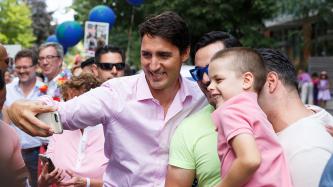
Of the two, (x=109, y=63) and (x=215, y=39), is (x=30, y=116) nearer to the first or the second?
(x=215, y=39)

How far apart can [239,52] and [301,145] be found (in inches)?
19.2

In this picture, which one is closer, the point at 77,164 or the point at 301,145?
the point at 301,145

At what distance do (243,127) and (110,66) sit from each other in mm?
3671

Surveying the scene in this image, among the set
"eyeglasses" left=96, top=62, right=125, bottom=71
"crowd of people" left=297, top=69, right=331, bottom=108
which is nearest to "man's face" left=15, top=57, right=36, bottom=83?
"eyeglasses" left=96, top=62, right=125, bottom=71

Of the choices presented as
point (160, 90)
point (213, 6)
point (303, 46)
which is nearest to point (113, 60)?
point (160, 90)

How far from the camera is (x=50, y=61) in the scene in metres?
7.49

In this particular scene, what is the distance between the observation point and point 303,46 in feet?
107

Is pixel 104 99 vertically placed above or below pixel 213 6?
below

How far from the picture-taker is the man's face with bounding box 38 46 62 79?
7.42 meters

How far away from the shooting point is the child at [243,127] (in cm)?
206

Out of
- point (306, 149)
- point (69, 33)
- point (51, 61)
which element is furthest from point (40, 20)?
point (306, 149)

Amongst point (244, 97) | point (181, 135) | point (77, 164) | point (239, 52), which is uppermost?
point (239, 52)

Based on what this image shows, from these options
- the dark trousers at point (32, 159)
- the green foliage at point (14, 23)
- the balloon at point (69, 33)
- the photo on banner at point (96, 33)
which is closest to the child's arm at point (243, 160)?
the dark trousers at point (32, 159)

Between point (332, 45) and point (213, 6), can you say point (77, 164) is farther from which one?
point (332, 45)
